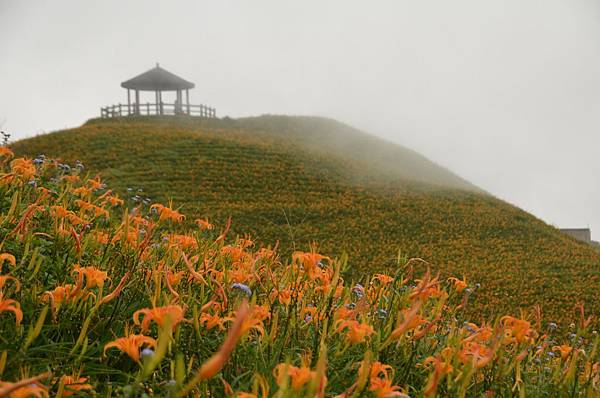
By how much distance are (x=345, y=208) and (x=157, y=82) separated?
76.0 feet

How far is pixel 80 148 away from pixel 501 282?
578 inches

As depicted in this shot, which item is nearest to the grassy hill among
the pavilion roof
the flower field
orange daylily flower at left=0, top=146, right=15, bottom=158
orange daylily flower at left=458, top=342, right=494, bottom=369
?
orange daylily flower at left=0, top=146, right=15, bottom=158

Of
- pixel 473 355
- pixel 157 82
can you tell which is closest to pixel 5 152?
pixel 473 355

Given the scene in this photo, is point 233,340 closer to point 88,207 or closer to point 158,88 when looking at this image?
point 88,207

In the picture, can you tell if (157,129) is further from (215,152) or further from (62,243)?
(62,243)

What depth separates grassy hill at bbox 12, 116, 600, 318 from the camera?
10172mm

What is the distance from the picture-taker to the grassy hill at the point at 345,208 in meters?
10.2

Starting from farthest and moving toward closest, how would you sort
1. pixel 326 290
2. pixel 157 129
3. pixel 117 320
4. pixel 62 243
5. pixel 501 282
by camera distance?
1. pixel 157 129
2. pixel 501 282
3. pixel 62 243
4. pixel 326 290
5. pixel 117 320

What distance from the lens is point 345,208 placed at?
14391 millimetres

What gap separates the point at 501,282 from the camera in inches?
376

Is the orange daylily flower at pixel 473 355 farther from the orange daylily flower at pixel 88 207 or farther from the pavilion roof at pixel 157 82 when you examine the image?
the pavilion roof at pixel 157 82

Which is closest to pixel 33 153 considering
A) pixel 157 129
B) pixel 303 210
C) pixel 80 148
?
pixel 80 148

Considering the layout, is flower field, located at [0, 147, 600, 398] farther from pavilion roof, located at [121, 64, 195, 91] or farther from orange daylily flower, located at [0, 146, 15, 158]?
pavilion roof, located at [121, 64, 195, 91]

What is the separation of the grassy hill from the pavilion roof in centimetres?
1193
